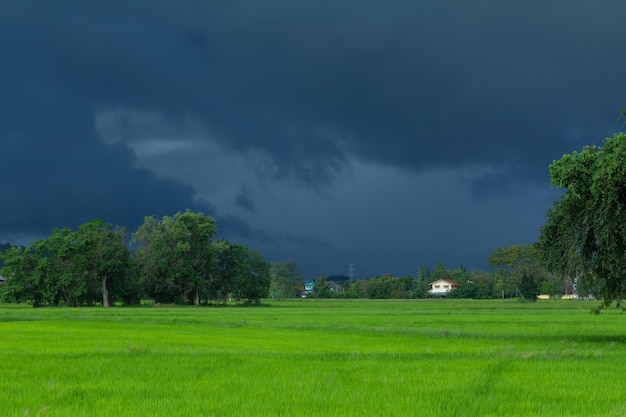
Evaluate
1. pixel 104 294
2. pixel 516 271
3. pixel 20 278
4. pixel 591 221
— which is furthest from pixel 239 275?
pixel 591 221

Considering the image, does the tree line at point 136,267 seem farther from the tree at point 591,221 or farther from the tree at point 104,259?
the tree at point 591,221

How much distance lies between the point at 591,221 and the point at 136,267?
316 ft

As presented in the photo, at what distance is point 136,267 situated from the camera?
374ft

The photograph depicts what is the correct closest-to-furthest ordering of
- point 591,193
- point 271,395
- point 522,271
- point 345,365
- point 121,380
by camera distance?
point 271,395 → point 121,380 → point 345,365 → point 591,193 → point 522,271

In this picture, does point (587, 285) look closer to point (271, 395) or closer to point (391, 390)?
point (391, 390)

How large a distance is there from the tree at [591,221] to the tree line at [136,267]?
88165mm

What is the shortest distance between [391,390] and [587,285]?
63.3ft

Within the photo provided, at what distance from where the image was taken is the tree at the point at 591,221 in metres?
27.8

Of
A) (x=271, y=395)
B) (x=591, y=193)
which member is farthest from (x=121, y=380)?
(x=591, y=193)

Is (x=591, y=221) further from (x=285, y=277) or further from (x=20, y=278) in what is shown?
(x=285, y=277)

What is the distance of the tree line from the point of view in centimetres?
10681

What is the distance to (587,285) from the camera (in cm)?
3047

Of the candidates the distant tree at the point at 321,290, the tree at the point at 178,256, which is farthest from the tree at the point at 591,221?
the distant tree at the point at 321,290

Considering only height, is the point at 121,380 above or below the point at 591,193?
below
